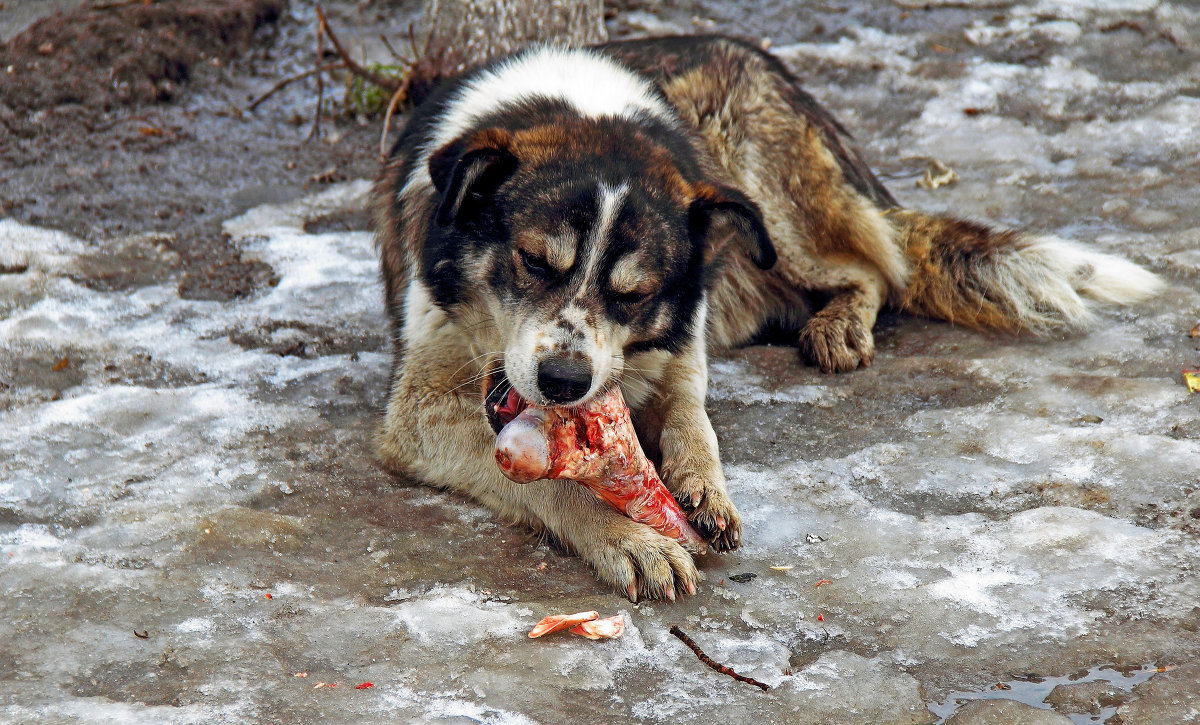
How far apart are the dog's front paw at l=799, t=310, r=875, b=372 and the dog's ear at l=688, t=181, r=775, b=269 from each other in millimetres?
922

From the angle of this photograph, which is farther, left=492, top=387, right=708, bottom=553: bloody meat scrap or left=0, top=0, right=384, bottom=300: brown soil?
left=0, top=0, right=384, bottom=300: brown soil

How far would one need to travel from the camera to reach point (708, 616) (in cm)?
298

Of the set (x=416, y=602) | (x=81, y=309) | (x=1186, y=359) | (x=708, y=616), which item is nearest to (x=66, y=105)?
(x=81, y=309)

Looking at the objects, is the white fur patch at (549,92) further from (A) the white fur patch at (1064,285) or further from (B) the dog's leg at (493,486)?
(A) the white fur patch at (1064,285)

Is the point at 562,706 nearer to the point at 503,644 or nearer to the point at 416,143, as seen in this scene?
the point at 503,644

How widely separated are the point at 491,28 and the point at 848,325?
3271 millimetres

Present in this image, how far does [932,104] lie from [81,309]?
17.8 feet

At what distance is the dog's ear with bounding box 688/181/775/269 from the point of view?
3719mm

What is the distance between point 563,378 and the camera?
318 cm

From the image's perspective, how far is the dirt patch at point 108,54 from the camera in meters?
6.88

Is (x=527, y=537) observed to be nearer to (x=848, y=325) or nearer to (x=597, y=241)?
(x=597, y=241)

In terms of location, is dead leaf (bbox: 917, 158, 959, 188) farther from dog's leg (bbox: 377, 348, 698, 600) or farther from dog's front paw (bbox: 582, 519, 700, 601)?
dog's front paw (bbox: 582, 519, 700, 601)

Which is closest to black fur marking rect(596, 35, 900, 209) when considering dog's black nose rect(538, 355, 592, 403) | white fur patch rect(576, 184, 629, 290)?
white fur patch rect(576, 184, 629, 290)

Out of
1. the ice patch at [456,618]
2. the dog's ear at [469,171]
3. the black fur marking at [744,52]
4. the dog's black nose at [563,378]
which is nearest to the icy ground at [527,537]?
the ice patch at [456,618]
